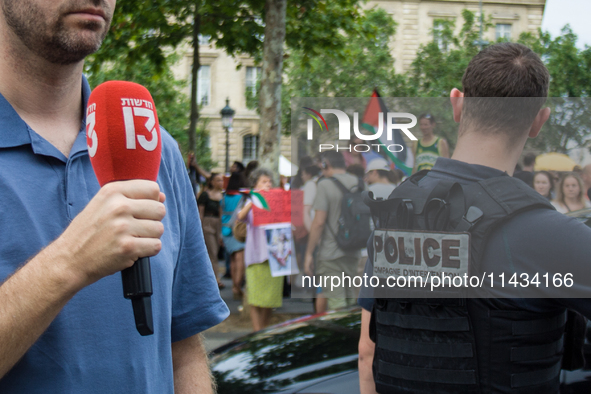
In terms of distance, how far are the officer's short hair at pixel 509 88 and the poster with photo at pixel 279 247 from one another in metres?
4.08

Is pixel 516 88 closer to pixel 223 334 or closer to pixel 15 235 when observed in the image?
pixel 15 235

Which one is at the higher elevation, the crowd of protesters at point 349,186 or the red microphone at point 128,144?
the red microphone at point 128,144

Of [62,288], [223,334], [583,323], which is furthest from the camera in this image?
[223,334]

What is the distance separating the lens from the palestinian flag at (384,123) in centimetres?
244

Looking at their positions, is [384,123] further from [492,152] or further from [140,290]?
[140,290]

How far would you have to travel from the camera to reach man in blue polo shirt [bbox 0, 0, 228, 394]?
103 cm

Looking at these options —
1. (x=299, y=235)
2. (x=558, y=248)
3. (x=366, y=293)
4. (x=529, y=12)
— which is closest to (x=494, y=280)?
(x=558, y=248)

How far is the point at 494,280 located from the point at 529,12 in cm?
1903

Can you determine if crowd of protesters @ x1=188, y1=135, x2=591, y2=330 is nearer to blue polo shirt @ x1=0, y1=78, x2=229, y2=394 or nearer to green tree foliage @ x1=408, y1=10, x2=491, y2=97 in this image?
blue polo shirt @ x1=0, y1=78, x2=229, y2=394

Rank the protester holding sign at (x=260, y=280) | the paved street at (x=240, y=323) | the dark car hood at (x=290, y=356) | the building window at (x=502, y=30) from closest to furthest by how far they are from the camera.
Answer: the dark car hood at (x=290, y=356) < the protester holding sign at (x=260, y=280) < the paved street at (x=240, y=323) < the building window at (x=502, y=30)

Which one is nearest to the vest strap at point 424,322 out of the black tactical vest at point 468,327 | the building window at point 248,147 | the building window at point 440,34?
the black tactical vest at point 468,327

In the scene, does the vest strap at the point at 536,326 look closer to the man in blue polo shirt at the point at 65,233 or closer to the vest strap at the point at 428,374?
the vest strap at the point at 428,374

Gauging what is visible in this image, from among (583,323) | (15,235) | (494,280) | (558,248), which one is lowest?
(583,323)

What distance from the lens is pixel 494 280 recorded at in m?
1.83
